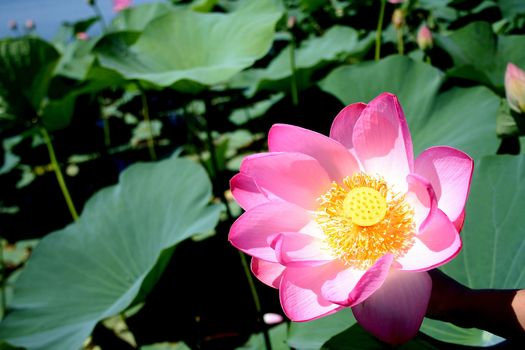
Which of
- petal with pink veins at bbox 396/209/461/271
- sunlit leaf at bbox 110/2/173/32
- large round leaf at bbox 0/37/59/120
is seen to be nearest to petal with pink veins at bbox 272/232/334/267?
petal with pink veins at bbox 396/209/461/271

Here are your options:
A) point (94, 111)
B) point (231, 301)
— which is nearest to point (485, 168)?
point (231, 301)

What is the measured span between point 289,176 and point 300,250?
0.35 feet

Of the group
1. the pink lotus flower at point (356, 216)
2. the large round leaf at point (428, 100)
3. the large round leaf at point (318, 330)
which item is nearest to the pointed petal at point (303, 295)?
the pink lotus flower at point (356, 216)

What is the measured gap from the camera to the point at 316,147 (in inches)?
24.3

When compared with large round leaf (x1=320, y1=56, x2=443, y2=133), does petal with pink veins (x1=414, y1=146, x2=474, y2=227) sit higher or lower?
higher

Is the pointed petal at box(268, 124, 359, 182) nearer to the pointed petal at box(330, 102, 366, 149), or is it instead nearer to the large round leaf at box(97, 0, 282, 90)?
the pointed petal at box(330, 102, 366, 149)

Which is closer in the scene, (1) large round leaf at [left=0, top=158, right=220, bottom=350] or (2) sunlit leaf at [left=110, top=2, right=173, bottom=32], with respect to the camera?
(1) large round leaf at [left=0, top=158, right=220, bottom=350]

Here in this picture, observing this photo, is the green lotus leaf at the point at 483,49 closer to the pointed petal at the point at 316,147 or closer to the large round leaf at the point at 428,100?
the large round leaf at the point at 428,100

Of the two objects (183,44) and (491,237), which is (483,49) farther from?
(183,44)

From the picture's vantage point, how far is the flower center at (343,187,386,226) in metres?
0.60

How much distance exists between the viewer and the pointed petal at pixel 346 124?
23.7 inches

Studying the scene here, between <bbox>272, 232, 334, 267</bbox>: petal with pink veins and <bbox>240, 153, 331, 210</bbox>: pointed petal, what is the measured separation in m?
0.06

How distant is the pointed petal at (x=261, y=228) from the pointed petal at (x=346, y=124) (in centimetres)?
12

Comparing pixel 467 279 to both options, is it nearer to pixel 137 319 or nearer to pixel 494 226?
pixel 494 226
